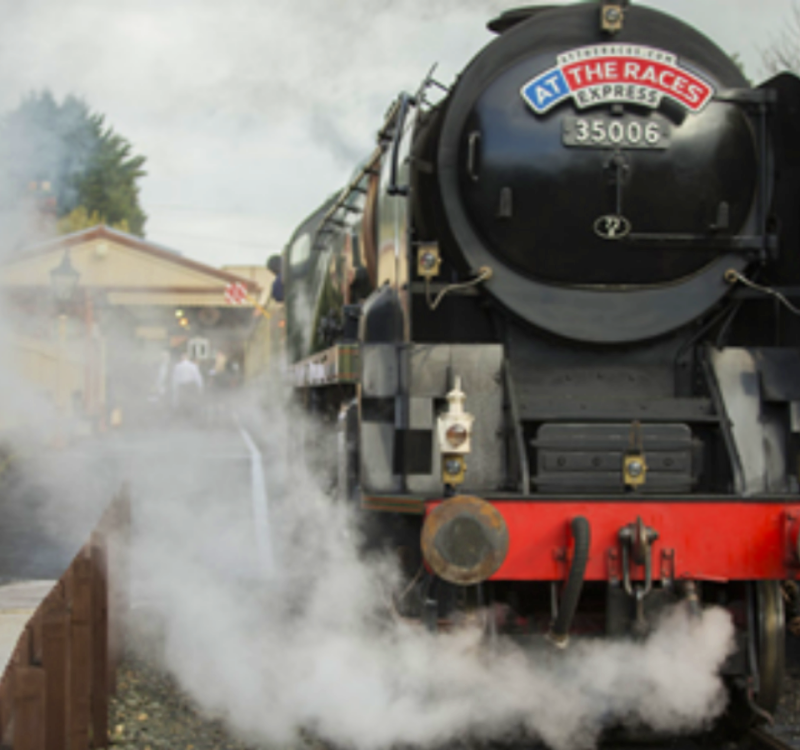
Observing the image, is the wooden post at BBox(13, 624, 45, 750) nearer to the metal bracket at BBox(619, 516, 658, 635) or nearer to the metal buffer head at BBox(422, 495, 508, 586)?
the metal buffer head at BBox(422, 495, 508, 586)

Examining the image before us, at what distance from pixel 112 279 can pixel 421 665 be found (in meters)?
23.4

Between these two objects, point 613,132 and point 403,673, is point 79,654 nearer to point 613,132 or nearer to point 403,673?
point 403,673

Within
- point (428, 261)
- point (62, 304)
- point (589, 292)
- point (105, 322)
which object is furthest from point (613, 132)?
point (105, 322)

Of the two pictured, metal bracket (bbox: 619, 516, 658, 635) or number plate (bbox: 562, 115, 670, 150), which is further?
number plate (bbox: 562, 115, 670, 150)

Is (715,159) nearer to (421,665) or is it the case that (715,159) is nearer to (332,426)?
(421,665)

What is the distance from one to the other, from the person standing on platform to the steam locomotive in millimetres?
15206

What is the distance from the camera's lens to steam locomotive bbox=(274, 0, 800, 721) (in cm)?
391

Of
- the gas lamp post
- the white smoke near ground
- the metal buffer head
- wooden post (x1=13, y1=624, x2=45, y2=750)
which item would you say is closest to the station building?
the gas lamp post

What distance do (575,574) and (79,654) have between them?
159 centimetres

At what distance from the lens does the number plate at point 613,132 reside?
406cm

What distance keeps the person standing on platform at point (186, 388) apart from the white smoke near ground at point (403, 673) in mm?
14182

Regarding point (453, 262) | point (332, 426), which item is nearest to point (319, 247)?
point (332, 426)

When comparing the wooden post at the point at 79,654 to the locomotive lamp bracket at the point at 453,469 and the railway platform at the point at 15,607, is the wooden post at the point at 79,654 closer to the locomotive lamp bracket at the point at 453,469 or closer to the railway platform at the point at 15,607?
the railway platform at the point at 15,607

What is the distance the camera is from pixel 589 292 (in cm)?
417
